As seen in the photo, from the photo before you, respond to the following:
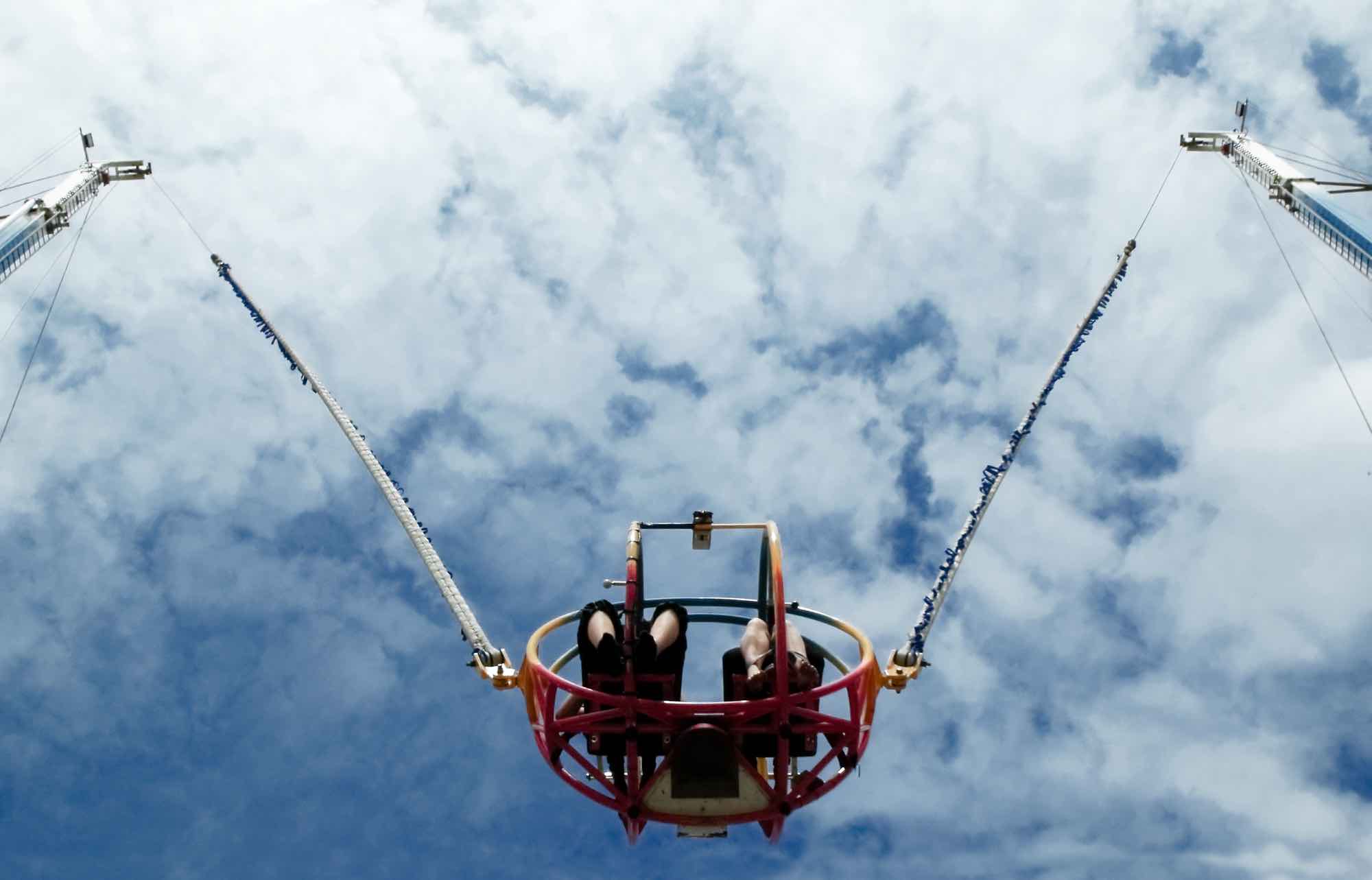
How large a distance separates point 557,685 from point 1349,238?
27958mm

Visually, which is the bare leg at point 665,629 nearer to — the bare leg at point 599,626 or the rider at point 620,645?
the rider at point 620,645

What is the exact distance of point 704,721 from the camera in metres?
25.2

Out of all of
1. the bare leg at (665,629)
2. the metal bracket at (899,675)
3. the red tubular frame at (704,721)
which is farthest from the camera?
the metal bracket at (899,675)

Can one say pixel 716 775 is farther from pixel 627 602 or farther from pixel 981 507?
pixel 981 507

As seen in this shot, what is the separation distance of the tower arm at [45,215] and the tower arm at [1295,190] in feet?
132

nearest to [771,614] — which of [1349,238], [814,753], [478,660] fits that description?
[814,753]

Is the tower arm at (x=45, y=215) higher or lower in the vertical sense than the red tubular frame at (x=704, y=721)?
higher

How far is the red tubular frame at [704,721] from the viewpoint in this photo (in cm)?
2506

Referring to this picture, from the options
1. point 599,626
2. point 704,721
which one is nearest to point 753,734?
point 704,721

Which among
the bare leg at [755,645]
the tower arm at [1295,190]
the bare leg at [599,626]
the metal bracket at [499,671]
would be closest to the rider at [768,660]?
the bare leg at [755,645]

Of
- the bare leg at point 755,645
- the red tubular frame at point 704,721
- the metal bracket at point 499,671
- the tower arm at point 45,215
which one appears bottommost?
the red tubular frame at point 704,721

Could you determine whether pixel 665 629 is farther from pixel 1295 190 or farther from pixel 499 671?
pixel 1295 190

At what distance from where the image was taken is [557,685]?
84.1ft

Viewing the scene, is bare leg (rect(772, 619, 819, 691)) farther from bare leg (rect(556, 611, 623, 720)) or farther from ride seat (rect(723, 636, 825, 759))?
bare leg (rect(556, 611, 623, 720))
